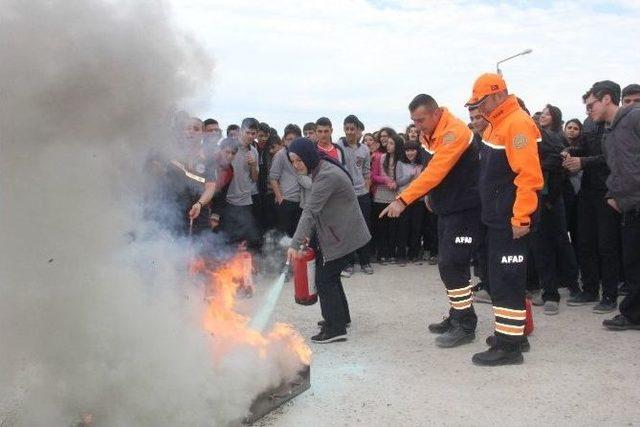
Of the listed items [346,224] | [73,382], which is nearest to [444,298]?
[346,224]

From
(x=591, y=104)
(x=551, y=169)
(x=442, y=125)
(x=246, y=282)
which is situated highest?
(x=591, y=104)

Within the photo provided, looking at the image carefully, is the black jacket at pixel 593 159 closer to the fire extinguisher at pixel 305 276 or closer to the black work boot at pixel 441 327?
the black work boot at pixel 441 327

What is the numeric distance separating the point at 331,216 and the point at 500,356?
192cm

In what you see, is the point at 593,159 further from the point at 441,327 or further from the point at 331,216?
the point at 331,216

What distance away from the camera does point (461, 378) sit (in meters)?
4.64

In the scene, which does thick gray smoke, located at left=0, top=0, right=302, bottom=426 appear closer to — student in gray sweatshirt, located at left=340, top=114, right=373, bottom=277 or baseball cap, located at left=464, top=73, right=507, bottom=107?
baseball cap, located at left=464, top=73, right=507, bottom=107

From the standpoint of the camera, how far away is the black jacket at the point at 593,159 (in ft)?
21.4

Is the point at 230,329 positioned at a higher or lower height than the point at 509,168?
lower

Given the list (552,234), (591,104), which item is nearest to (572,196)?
(552,234)

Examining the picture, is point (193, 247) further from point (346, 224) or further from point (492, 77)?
point (492, 77)

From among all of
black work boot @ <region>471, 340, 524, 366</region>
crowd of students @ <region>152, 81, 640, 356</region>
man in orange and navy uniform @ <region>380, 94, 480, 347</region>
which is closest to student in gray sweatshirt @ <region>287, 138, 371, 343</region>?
crowd of students @ <region>152, 81, 640, 356</region>

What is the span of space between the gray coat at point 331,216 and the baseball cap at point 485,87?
4.51 ft

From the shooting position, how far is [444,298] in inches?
287

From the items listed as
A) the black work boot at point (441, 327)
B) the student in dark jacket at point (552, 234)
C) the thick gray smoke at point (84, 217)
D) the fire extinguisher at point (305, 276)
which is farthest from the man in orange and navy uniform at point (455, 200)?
the thick gray smoke at point (84, 217)
